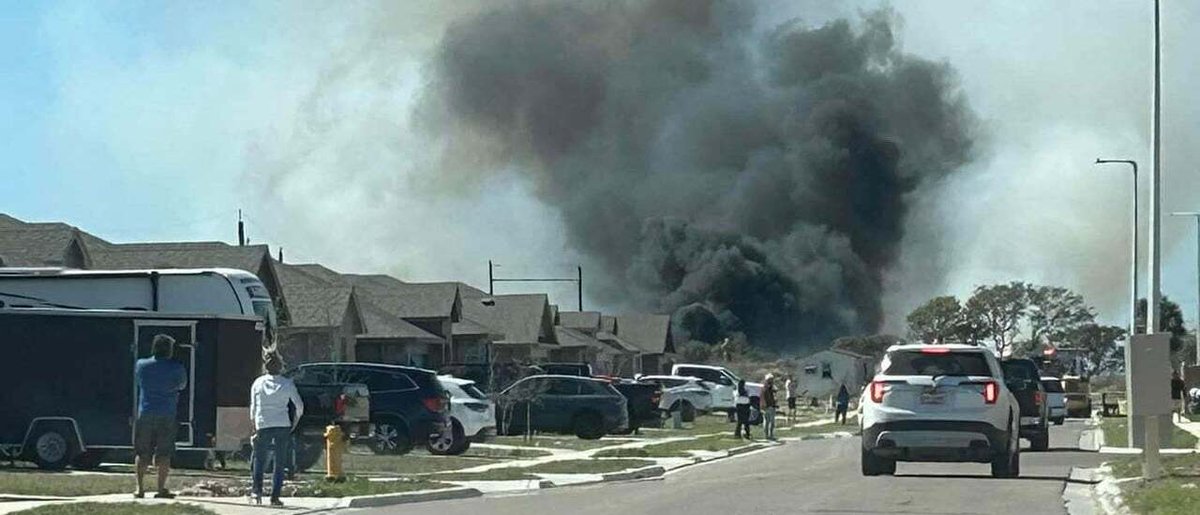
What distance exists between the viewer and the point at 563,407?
131 ft

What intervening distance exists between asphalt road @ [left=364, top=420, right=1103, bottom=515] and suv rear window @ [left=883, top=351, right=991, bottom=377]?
1344mm

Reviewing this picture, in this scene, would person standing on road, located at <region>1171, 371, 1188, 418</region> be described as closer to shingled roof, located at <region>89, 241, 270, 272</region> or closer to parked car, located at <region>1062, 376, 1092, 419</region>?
parked car, located at <region>1062, 376, 1092, 419</region>

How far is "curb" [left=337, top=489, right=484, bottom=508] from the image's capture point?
65.6ft

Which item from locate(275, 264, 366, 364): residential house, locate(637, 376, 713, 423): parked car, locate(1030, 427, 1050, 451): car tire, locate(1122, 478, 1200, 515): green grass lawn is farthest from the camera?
locate(637, 376, 713, 423): parked car

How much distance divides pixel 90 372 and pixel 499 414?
51.0 feet

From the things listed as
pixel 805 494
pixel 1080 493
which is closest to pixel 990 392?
pixel 1080 493

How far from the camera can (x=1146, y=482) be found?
837 inches

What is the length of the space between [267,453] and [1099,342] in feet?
342

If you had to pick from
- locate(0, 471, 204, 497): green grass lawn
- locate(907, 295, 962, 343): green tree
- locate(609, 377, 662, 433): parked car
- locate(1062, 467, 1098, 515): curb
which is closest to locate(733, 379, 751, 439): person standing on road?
locate(609, 377, 662, 433): parked car

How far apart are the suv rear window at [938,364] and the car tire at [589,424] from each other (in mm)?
16473

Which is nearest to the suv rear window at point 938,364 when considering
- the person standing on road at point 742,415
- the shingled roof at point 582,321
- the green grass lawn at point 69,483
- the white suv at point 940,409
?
the white suv at point 940,409

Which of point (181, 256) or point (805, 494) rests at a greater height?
point (181, 256)

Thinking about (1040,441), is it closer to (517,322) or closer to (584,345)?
(517,322)

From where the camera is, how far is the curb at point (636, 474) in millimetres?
25688
